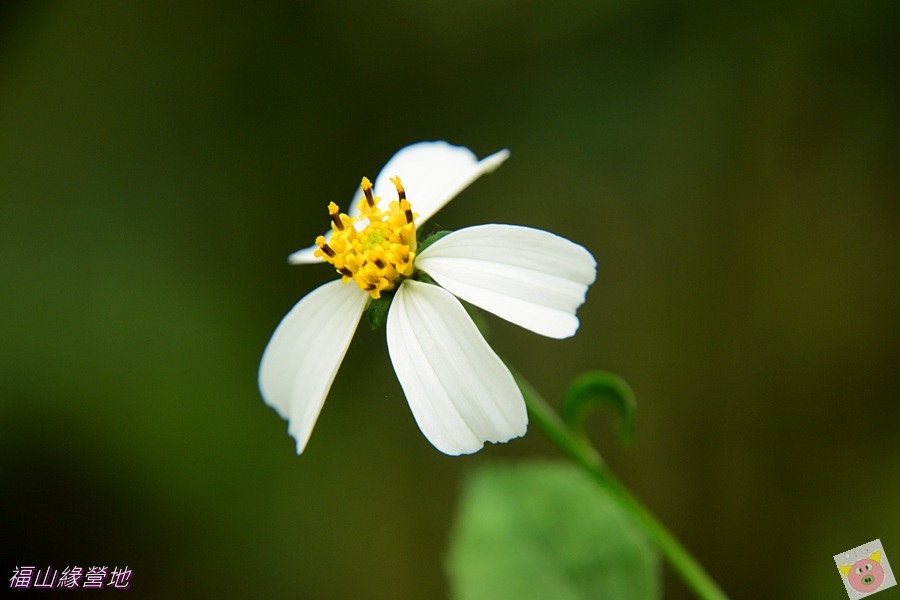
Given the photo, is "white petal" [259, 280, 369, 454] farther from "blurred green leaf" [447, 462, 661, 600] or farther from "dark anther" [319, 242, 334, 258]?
"blurred green leaf" [447, 462, 661, 600]

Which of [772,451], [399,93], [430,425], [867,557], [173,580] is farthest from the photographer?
[399,93]

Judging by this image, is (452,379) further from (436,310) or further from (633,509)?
(633,509)

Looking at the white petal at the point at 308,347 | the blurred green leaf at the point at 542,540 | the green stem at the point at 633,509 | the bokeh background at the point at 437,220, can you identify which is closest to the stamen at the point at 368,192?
the white petal at the point at 308,347

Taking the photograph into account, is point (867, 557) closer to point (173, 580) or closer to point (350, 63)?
point (173, 580)

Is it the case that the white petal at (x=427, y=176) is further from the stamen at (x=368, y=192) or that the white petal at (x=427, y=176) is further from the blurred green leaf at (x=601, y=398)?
the blurred green leaf at (x=601, y=398)

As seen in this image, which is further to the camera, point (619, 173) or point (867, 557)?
point (619, 173)

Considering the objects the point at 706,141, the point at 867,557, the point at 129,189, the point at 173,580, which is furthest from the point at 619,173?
the point at 173,580

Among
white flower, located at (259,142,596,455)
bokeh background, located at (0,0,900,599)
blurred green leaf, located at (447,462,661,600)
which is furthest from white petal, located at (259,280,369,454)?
bokeh background, located at (0,0,900,599)
